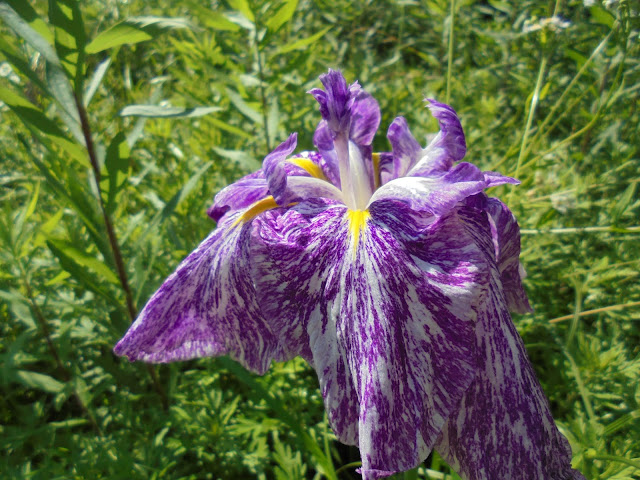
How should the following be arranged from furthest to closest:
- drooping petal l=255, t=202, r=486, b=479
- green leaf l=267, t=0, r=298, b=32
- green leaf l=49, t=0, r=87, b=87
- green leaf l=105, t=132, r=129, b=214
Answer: green leaf l=267, t=0, r=298, b=32 < green leaf l=105, t=132, r=129, b=214 < green leaf l=49, t=0, r=87, b=87 < drooping petal l=255, t=202, r=486, b=479

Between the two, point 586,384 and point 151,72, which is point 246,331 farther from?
point 151,72

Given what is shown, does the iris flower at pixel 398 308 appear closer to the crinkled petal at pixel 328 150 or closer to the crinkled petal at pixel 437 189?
the crinkled petal at pixel 437 189

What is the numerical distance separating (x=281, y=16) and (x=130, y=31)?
85 centimetres

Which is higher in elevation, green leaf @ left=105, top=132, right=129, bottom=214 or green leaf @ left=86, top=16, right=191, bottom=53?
green leaf @ left=86, top=16, right=191, bottom=53

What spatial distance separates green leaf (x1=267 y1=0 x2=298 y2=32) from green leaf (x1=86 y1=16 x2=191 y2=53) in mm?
724

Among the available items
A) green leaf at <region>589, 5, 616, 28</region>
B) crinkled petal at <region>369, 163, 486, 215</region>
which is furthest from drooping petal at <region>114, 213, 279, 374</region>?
green leaf at <region>589, 5, 616, 28</region>

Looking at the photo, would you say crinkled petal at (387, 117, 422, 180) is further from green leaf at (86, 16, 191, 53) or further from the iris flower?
green leaf at (86, 16, 191, 53)

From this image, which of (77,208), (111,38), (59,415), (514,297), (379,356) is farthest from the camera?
(59,415)

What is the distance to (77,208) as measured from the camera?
1.54m

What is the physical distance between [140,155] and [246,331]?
2.09 meters

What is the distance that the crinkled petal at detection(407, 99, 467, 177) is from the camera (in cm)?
109

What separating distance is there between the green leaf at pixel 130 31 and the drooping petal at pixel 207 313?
71cm

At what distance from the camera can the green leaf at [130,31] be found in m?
1.41

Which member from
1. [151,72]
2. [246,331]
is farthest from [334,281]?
[151,72]
